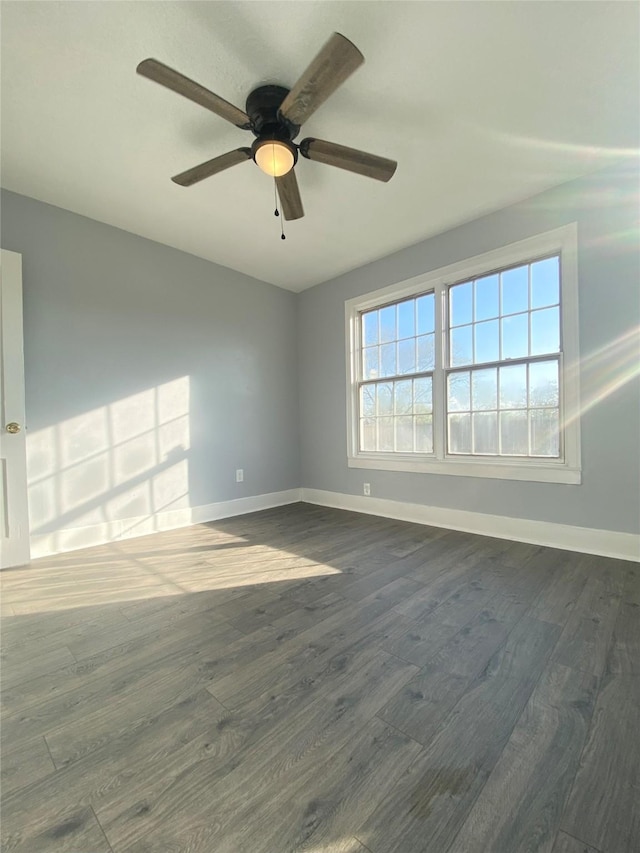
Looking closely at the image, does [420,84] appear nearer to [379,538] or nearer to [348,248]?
[348,248]

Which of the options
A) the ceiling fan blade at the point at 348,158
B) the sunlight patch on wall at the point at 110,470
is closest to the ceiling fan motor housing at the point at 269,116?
the ceiling fan blade at the point at 348,158

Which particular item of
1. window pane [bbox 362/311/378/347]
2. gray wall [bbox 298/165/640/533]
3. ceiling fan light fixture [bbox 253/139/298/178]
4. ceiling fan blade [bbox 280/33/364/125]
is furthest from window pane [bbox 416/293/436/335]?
ceiling fan blade [bbox 280/33/364/125]

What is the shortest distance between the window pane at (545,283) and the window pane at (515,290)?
0.05 m

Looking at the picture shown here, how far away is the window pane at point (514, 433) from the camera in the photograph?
9.25 ft

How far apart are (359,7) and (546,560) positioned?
3.22 metres

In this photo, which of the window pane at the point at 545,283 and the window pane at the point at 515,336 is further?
the window pane at the point at 515,336

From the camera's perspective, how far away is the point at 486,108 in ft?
6.33

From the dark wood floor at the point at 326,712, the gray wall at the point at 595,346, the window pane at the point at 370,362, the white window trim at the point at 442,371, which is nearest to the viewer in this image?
the dark wood floor at the point at 326,712

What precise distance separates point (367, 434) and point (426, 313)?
1.44 metres

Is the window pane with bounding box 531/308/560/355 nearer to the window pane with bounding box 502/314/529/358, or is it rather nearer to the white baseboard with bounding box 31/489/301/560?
the window pane with bounding box 502/314/529/358

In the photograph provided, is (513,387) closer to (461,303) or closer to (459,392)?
(459,392)

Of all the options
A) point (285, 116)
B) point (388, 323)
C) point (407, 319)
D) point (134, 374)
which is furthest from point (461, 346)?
point (134, 374)

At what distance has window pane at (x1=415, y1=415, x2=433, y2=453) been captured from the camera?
3.38 meters

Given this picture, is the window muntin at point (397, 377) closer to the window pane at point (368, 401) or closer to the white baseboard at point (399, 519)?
the window pane at point (368, 401)
